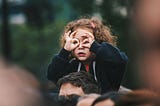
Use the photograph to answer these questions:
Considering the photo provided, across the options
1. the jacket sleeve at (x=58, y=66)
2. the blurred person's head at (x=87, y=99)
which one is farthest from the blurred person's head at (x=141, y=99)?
the jacket sleeve at (x=58, y=66)

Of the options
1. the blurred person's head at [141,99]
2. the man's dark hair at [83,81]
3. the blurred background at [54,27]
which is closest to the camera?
A: the blurred person's head at [141,99]

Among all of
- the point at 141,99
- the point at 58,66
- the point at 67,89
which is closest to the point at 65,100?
the point at 67,89

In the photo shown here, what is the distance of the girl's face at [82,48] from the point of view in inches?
107

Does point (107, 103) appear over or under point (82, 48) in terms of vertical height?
under

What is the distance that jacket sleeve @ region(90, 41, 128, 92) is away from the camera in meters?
2.68

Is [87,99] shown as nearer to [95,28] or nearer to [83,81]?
[83,81]

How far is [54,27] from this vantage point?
2688 millimetres

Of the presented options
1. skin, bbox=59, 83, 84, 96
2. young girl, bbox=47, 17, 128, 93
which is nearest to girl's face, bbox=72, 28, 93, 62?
young girl, bbox=47, 17, 128, 93

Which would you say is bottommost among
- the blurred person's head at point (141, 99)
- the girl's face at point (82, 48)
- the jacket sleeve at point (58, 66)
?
the blurred person's head at point (141, 99)

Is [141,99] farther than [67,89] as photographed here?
No

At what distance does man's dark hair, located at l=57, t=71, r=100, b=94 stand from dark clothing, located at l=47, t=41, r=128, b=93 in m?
0.02

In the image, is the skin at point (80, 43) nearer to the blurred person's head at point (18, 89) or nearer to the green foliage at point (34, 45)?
the green foliage at point (34, 45)

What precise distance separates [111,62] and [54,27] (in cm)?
31

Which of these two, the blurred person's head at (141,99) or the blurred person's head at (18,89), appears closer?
the blurred person's head at (141,99)
